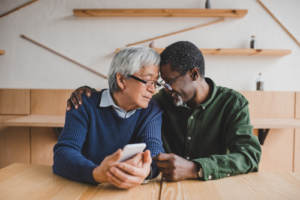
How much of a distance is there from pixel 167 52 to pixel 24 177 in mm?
916

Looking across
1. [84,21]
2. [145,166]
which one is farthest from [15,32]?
[145,166]

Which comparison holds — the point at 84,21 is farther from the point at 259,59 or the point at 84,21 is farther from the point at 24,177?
the point at 24,177

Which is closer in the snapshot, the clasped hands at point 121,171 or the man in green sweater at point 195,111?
A: the clasped hands at point 121,171

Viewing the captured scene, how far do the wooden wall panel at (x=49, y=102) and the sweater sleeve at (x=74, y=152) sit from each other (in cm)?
195

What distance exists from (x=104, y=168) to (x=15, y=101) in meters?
2.78

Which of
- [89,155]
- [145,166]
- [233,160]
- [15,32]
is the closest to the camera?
[145,166]

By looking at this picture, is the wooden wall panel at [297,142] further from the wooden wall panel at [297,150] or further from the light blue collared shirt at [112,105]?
the light blue collared shirt at [112,105]

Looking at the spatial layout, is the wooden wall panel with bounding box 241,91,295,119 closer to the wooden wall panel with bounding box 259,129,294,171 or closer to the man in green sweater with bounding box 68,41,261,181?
the wooden wall panel with bounding box 259,129,294,171

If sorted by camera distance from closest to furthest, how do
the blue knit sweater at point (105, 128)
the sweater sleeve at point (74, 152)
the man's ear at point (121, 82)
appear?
the sweater sleeve at point (74, 152) < the blue knit sweater at point (105, 128) < the man's ear at point (121, 82)

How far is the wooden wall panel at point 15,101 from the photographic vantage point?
309cm

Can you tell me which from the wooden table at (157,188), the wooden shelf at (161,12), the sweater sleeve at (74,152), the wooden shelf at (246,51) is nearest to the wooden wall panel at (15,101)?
the wooden shelf at (161,12)

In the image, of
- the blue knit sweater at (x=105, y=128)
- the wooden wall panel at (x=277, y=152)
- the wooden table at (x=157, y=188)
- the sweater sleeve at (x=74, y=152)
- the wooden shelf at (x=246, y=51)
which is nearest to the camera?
the wooden table at (x=157, y=188)

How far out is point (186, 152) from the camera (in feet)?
4.58

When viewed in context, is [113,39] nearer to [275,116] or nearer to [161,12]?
[161,12]
